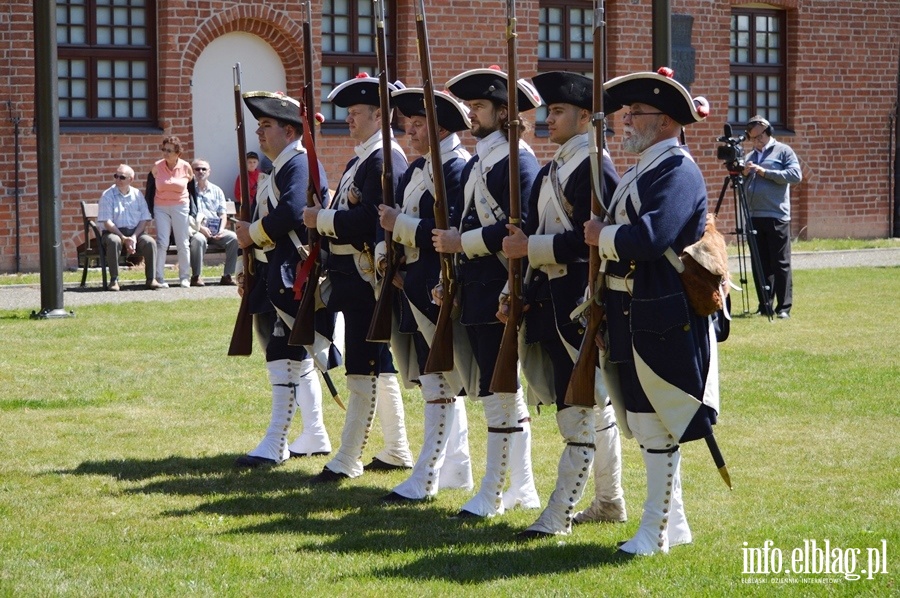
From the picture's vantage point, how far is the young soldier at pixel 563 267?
6219 millimetres

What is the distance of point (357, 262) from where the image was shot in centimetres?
777

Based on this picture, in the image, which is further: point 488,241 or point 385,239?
point 385,239

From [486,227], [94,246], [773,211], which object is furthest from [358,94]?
[94,246]

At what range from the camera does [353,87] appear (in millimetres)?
7730

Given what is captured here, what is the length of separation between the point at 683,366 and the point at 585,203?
0.92m

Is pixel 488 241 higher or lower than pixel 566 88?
lower

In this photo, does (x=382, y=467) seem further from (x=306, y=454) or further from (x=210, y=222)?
(x=210, y=222)

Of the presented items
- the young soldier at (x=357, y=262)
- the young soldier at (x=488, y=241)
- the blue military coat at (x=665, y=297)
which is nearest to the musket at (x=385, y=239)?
the young soldier at (x=357, y=262)

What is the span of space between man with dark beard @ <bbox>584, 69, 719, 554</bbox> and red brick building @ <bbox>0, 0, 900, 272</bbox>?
10.9 meters

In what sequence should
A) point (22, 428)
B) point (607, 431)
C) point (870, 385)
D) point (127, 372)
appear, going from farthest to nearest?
1. point (127, 372)
2. point (870, 385)
3. point (22, 428)
4. point (607, 431)

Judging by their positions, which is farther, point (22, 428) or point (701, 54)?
→ point (701, 54)

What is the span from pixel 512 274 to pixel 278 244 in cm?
214

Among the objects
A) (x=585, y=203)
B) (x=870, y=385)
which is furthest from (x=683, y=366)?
(x=870, y=385)

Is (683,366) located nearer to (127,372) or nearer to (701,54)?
(127,372)
